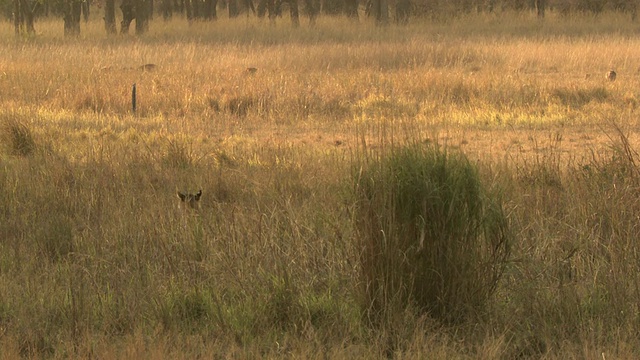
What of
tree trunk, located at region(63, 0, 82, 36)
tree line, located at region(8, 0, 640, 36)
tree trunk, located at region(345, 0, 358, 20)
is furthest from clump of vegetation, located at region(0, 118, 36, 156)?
tree trunk, located at region(345, 0, 358, 20)

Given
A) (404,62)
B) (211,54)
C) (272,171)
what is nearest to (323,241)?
(272,171)

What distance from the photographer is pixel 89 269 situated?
206 inches

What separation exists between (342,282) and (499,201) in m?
0.93

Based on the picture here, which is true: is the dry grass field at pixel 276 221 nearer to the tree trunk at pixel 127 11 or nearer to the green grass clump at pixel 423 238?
the green grass clump at pixel 423 238

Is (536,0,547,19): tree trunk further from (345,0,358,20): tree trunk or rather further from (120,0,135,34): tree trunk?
(120,0,135,34): tree trunk

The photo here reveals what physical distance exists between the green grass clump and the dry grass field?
0.28 feet

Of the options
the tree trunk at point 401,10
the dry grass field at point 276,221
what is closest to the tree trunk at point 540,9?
the tree trunk at point 401,10

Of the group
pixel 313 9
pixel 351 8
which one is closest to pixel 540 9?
pixel 351 8

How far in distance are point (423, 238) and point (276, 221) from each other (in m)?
1.46

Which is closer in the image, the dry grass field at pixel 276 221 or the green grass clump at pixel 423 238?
the dry grass field at pixel 276 221

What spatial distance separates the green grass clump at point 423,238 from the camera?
4.41 metres

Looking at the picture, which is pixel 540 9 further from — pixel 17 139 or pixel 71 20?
pixel 17 139

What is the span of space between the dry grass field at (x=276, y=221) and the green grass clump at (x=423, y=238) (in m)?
0.09

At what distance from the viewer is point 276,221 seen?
5.61 metres
